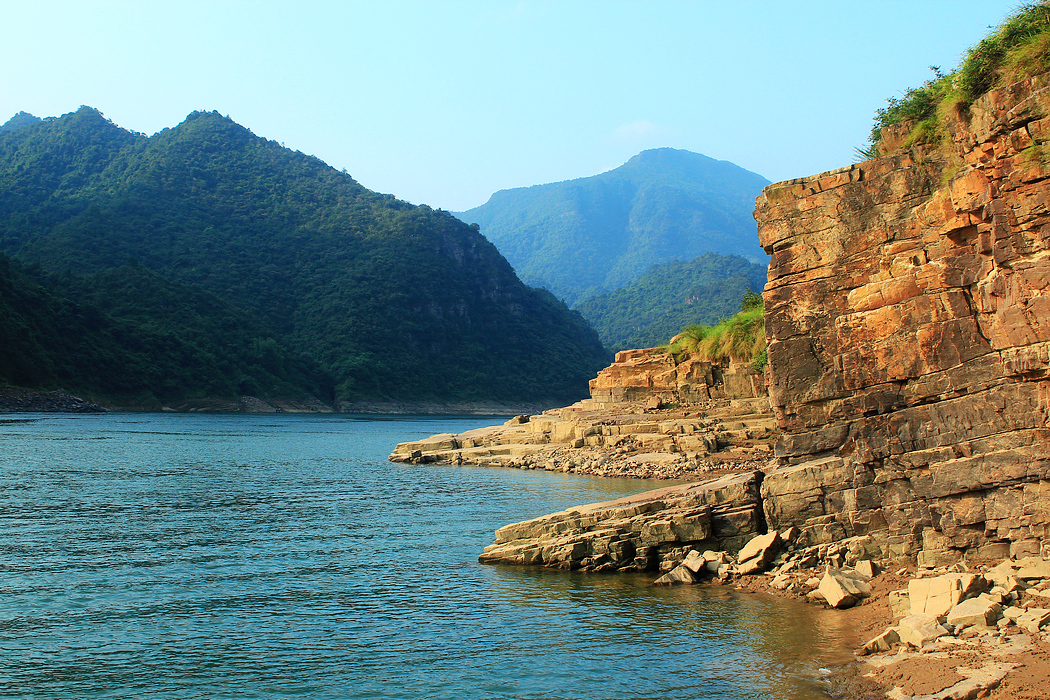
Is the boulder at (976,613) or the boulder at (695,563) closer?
the boulder at (976,613)

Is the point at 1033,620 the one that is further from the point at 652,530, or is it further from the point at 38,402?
the point at 38,402

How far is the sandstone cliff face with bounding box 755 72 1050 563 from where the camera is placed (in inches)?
470

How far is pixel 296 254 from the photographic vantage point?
501ft

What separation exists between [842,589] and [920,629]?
254 cm

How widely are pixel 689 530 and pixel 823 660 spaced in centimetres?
560

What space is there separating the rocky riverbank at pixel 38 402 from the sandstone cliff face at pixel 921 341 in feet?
299

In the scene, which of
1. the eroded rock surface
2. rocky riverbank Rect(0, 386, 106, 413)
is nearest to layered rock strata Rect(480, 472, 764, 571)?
the eroded rock surface

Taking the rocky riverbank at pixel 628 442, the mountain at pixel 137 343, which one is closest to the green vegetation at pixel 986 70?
the rocky riverbank at pixel 628 442

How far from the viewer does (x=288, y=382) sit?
119 metres

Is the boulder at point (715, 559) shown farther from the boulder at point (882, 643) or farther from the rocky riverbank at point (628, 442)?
the rocky riverbank at point (628, 442)

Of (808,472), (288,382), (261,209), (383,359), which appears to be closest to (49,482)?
(808,472)

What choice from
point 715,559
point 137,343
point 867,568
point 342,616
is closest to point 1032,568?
point 867,568

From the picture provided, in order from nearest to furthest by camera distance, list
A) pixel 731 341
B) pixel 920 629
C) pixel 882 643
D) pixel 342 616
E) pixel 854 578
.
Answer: pixel 920 629, pixel 882 643, pixel 854 578, pixel 342 616, pixel 731 341

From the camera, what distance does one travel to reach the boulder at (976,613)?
9.88 meters
